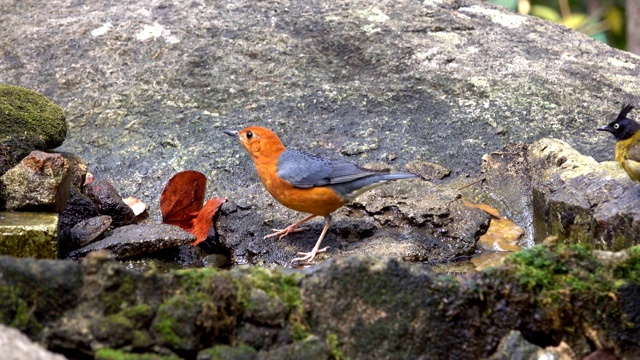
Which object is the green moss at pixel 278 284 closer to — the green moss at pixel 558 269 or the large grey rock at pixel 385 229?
the green moss at pixel 558 269

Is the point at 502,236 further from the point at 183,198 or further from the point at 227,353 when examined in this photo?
the point at 227,353

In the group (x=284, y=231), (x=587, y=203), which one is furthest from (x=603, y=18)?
(x=284, y=231)

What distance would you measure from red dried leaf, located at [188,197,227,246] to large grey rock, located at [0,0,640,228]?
245 mm

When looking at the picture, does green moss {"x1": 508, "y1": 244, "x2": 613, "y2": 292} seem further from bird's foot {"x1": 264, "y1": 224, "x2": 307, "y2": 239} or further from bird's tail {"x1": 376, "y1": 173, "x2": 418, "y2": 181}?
bird's foot {"x1": 264, "y1": 224, "x2": 307, "y2": 239}

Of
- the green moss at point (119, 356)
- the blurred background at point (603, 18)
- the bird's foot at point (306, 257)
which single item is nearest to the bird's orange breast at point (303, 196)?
the bird's foot at point (306, 257)

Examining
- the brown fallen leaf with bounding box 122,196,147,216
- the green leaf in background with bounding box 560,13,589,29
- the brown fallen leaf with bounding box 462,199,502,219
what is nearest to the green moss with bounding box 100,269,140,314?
the brown fallen leaf with bounding box 122,196,147,216

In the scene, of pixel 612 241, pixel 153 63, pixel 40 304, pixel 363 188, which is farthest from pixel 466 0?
pixel 40 304

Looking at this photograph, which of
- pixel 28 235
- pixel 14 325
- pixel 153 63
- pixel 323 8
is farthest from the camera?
pixel 323 8

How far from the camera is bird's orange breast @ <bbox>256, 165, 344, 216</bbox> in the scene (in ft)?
18.1

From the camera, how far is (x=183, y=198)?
19.1ft

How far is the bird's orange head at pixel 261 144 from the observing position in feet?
19.0

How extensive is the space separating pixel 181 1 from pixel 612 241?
481cm

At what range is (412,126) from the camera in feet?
22.5

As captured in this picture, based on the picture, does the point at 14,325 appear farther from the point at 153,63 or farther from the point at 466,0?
the point at 466,0
